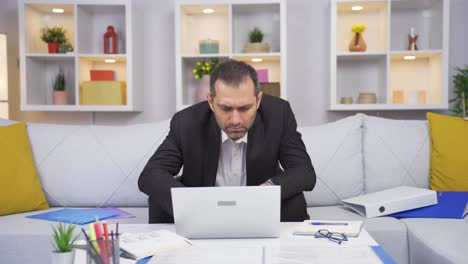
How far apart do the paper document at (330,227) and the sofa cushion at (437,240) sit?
36 cm

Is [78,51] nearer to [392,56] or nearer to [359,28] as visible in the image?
[359,28]

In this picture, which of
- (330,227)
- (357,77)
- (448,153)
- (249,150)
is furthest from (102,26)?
(330,227)

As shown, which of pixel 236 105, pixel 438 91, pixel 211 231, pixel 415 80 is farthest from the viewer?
pixel 415 80

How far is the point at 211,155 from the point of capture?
2043mm

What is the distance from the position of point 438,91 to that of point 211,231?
2.56 m

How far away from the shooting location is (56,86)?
3.68 metres

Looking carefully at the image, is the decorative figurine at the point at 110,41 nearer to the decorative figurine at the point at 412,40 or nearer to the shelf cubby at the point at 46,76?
the shelf cubby at the point at 46,76

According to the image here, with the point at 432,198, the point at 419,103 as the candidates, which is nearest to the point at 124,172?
the point at 432,198

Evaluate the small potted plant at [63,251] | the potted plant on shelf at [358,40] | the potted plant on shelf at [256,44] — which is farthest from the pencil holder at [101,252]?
the potted plant on shelf at [358,40]

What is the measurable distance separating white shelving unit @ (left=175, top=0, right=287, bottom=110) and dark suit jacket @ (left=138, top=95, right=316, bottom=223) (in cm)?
140

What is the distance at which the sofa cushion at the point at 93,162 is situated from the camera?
2.49 meters

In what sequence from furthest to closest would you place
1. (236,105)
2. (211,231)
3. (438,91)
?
(438,91), (236,105), (211,231)

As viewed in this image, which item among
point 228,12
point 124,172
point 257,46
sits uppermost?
point 228,12

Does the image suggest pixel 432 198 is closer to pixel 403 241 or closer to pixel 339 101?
pixel 403 241
